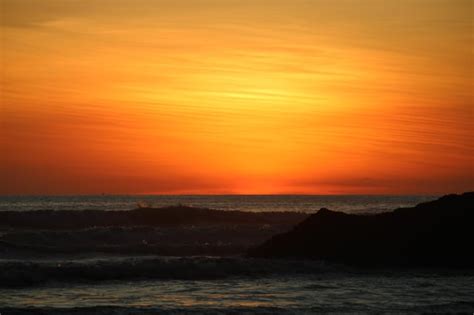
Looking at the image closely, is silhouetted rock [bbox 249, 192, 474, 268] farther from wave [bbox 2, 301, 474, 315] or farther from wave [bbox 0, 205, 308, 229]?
wave [bbox 0, 205, 308, 229]

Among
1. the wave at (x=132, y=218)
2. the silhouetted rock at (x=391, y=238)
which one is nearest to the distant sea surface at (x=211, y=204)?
the wave at (x=132, y=218)

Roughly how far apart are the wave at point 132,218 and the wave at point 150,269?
28190 mm

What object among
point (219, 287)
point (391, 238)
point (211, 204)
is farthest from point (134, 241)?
point (211, 204)

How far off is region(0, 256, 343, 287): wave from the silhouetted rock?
1.63 metres

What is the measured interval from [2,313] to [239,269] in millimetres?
9887

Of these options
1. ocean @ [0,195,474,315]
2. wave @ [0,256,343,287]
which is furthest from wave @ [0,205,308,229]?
wave @ [0,256,343,287]

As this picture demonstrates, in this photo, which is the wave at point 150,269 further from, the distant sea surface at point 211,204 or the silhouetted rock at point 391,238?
the distant sea surface at point 211,204

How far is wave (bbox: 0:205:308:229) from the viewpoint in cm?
5400

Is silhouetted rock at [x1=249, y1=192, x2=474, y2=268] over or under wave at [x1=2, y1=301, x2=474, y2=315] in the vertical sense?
over

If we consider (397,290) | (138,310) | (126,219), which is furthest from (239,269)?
(126,219)

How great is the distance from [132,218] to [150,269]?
34.7 meters

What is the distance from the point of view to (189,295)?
20.1 meters

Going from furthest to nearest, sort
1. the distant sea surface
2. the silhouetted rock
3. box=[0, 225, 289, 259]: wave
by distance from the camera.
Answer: the distant sea surface → box=[0, 225, 289, 259]: wave → the silhouetted rock

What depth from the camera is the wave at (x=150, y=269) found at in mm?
23188
